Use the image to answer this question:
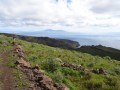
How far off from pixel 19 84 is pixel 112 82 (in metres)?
6.74

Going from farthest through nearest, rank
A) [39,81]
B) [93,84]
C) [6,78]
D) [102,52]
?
[102,52] → [93,84] → [6,78] → [39,81]

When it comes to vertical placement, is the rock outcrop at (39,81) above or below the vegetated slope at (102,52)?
above

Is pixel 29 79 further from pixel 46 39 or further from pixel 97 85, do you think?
pixel 46 39

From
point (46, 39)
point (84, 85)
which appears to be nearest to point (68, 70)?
point (84, 85)

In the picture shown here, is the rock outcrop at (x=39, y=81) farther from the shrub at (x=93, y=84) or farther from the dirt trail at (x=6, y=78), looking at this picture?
the shrub at (x=93, y=84)

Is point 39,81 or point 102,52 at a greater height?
point 39,81

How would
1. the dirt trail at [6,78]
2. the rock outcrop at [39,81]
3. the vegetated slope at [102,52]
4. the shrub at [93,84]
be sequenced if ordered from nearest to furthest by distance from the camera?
1. the rock outcrop at [39,81]
2. the dirt trail at [6,78]
3. the shrub at [93,84]
4. the vegetated slope at [102,52]

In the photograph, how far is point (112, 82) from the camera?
57.0 ft

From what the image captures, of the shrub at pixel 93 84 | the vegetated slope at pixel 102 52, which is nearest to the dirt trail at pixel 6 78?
the shrub at pixel 93 84

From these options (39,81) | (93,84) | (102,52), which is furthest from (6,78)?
(102,52)

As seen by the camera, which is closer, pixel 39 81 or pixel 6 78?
pixel 39 81

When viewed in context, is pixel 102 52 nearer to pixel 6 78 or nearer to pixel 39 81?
pixel 6 78

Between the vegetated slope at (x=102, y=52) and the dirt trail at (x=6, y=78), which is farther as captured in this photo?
the vegetated slope at (x=102, y=52)

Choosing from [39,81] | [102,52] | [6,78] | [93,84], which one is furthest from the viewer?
[102,52]
